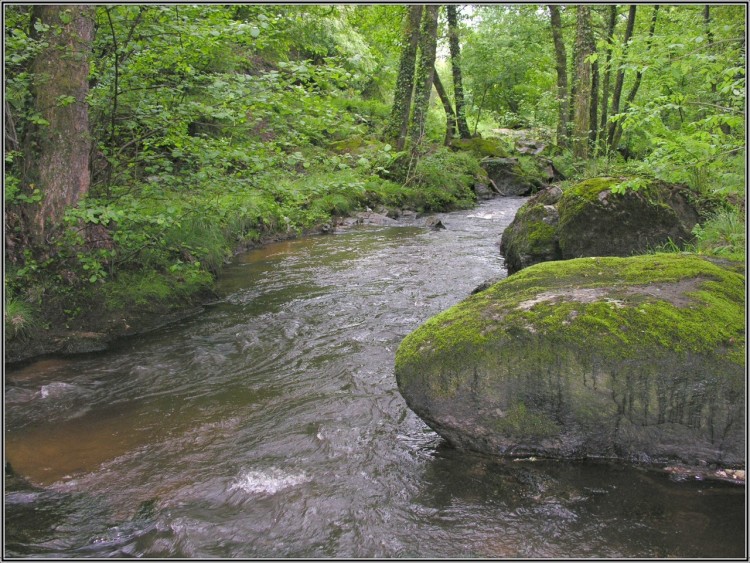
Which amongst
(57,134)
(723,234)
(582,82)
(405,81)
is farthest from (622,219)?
(405,81)

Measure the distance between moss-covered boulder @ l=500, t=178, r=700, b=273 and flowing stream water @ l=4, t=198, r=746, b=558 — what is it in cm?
354

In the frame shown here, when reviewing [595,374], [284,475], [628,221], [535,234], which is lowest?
[284,475]

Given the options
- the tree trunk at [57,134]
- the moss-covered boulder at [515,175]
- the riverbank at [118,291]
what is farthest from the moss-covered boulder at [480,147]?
the tree trunk at [57,134]

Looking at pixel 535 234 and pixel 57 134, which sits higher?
pixel 57 134

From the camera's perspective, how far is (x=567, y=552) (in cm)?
334

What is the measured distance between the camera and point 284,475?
428cm

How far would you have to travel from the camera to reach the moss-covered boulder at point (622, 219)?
27.5 ft

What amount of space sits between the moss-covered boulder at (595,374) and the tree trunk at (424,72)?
15.0 m

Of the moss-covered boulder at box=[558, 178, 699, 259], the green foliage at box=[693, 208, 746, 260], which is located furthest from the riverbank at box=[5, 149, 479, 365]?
the green foliage at box=[693, 208, 746, 260]

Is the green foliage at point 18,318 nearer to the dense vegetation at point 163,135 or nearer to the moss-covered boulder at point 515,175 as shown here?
the dense vegetation at point 163,135

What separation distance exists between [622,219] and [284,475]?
6765 millimetres

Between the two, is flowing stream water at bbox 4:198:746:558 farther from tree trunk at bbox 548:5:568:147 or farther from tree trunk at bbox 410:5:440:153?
tree trunk at bbox 548:5:568:147

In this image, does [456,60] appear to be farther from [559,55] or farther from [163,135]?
[163,135]

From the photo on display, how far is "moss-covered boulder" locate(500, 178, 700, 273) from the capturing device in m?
8.39
